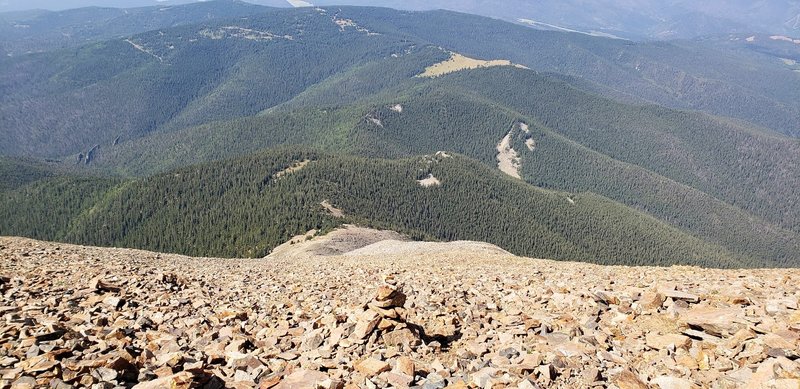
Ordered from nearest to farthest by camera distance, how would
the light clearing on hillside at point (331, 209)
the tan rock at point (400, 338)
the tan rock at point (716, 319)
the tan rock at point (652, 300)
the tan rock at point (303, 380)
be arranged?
1. the tan rock at point (303, 380)
2. the tan rock at point (716, 319)
3. the tan rock at point (400, 338)
4. the tan rock at point (652, 300)
5. the light clearing on hillside at point (331, 209)

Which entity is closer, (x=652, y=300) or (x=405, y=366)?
(x=405, y=366)

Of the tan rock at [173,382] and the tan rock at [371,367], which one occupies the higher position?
the tan rock at [173,382]

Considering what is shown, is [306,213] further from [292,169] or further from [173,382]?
[173,382]

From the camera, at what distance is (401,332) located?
50.6 ft

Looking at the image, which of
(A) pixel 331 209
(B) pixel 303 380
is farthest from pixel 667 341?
(A) pixel 331 209

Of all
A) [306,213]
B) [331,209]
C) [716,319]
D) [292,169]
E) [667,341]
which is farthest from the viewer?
[292,169]

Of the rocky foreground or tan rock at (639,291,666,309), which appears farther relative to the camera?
tan rock at (639,291,666,309)

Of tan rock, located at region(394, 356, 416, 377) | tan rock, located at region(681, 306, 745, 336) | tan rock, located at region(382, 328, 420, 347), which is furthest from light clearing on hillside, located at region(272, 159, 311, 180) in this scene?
tan rock, located at region(681, 306, 745, 336)

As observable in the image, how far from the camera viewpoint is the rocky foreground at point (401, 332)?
12.3m

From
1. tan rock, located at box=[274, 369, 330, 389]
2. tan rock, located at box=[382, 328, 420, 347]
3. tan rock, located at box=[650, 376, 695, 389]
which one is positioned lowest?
tan rock, located at box=[382, 328, 420, 347]

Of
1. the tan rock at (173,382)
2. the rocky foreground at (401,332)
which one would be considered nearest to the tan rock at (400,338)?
the rocky foreground at (401,332)

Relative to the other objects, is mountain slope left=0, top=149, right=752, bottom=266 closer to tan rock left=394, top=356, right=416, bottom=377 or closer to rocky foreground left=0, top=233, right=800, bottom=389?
rocky foreground left=0, top=233, right=800, bottom=389

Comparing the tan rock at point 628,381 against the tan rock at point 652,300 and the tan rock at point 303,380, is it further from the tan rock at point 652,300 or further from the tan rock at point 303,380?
the tan rock at point 303,380

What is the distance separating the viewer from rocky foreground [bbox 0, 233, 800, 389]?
1229cm
